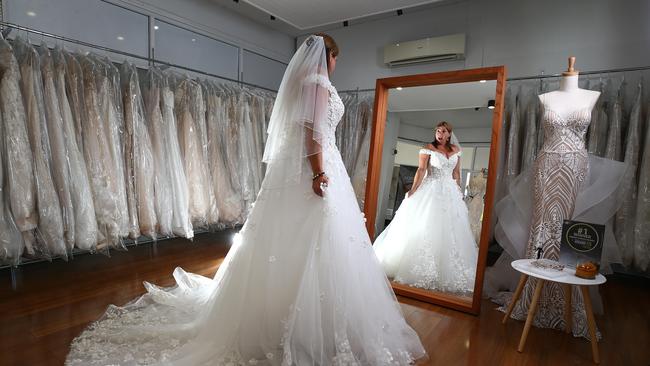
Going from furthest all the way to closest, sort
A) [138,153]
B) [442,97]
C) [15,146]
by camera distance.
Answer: [138,153]
[442,97]
[15,146]

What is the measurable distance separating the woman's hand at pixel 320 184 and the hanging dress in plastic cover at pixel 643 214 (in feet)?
8.96

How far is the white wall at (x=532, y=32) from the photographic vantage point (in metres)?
3.12

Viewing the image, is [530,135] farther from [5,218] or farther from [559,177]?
[5,218]

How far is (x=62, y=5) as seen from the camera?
303 cm

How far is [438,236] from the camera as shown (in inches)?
108

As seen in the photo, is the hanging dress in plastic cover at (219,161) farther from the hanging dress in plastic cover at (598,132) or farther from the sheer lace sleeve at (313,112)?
the hanging dress in plastic cover at (598,132)

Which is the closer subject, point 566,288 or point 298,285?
point 298,285

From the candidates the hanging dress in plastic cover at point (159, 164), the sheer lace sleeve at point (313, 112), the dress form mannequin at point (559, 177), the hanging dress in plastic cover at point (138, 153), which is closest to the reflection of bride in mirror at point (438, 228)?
the dress form mannequin at point (559, 177)

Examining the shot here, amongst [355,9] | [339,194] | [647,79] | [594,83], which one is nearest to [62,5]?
[355,9]

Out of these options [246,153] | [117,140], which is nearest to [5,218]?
[117,140]

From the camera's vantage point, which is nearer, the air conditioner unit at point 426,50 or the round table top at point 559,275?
the round table top at point 559,275

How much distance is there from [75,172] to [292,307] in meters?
2.06

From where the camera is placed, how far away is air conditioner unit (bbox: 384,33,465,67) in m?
3.79

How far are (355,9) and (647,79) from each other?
9.15 feet
